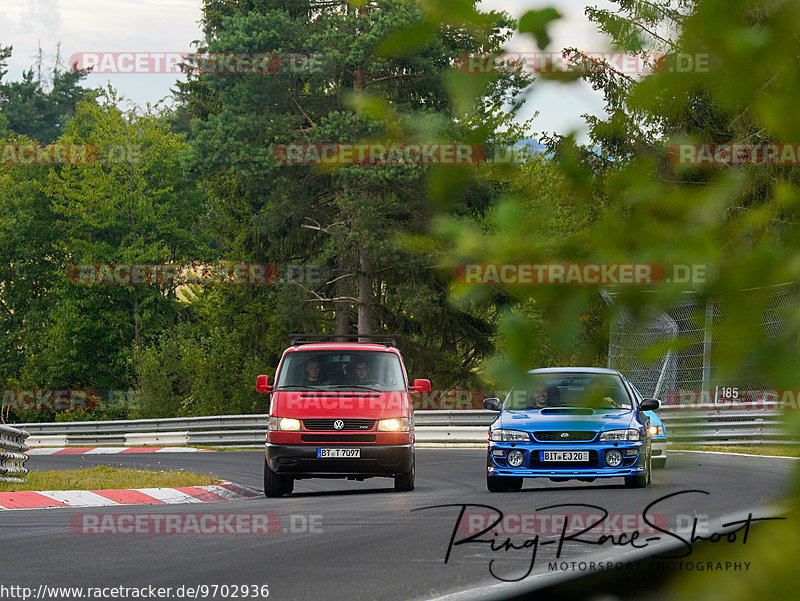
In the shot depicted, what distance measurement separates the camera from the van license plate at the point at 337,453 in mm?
14688

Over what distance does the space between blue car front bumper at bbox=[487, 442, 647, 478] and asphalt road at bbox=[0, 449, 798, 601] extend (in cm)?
26

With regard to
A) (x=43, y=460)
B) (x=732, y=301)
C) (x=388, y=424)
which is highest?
(x=732, y=301)

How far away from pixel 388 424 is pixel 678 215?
13.1 m

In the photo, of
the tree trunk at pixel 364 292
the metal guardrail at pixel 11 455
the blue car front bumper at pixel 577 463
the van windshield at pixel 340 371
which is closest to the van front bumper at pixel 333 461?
the van windshield at pixel 340 371

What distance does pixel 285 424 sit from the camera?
48.6 ft

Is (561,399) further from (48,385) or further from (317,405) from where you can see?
(48,385)

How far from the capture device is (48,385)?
53.0 m

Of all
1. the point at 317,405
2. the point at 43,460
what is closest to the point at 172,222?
the point at 43,460

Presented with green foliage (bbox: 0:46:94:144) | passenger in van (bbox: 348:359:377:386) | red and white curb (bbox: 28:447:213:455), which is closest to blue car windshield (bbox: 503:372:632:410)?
passenger in van (bbox: 348:359:377:386)

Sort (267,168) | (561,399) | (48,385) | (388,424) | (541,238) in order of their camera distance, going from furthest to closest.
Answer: (48,385)
(267,168)
(388,424)
(561,399)
(541,238)

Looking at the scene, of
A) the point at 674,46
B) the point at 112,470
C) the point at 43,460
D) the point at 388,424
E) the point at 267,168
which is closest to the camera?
the point at 674,46

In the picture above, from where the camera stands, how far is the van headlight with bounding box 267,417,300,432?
14.8 meters

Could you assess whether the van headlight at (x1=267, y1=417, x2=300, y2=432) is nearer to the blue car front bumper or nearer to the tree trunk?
the blue car front bumper

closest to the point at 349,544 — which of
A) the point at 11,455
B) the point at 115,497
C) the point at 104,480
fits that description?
the point at 115,497
